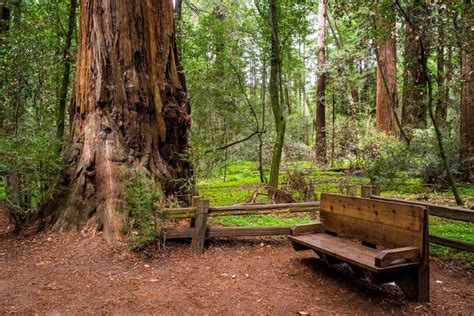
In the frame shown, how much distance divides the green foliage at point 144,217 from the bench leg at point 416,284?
2998 millimetres

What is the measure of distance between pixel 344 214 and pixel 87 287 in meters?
3.16

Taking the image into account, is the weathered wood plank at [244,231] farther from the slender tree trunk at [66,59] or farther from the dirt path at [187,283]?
the slender tree trunk at [66,59]

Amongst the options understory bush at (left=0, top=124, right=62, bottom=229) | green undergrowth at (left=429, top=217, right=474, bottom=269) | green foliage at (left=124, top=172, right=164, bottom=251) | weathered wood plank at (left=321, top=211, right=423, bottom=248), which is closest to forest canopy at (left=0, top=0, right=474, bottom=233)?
understory bush at (left=0, top=124, right=62, bottom=229)

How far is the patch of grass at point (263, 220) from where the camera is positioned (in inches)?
249

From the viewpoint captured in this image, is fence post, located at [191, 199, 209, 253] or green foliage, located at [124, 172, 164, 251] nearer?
green foliage, located at [124, 172, 164, 251]

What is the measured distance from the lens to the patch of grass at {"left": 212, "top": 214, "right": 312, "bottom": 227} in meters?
6.32

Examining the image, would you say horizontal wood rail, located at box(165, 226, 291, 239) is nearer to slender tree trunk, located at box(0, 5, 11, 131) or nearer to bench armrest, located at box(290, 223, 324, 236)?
bench armrest, located at box(290, 223, 324, 236)

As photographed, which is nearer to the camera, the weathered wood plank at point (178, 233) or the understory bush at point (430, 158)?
the weathered wood plank at point (178, 233)

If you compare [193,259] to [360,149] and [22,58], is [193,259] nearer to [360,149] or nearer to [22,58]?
[22,58]

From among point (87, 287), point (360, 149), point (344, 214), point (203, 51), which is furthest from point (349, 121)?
point (87, 287)

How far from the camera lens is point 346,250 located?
389 cm

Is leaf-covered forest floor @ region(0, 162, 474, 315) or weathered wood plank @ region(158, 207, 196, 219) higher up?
weathered wood plank @ region(158, 207, 196, 219)

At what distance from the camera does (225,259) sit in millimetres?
4820

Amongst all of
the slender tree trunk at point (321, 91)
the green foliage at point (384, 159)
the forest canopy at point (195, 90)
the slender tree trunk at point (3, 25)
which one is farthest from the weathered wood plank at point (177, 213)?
the slender tree trunk at point (321, 91)
